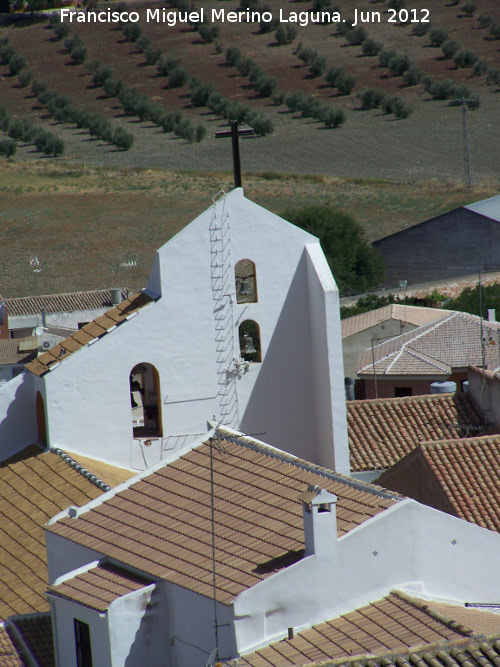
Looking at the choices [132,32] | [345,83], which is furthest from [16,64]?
[345,83]

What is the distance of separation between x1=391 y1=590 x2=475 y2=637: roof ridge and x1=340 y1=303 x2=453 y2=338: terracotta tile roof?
34.0m

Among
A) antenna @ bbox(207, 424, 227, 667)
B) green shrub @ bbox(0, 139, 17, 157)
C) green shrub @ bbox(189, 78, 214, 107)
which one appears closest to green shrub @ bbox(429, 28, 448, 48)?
green shrub @ bbox(189, 78, 214, 107)

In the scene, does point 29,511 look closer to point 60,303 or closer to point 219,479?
point 219,479

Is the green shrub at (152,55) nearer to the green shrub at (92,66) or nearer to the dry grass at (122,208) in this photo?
the green shrub at (92,66)

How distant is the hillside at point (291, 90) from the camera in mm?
111312

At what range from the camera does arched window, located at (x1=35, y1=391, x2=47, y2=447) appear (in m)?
24.5

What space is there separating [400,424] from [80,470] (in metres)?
9.94

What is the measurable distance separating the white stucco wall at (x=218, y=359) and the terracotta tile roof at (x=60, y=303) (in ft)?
128

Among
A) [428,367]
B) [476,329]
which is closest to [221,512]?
[428,367]

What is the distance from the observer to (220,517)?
1683 cm

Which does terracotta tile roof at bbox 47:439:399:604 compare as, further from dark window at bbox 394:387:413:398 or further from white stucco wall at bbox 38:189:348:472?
dark window at bbox 394:387:413:398

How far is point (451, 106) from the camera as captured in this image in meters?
124

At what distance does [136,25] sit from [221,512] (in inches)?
5431

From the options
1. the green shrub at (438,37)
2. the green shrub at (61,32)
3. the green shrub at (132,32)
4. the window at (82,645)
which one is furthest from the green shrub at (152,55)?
the window at (82,645)
